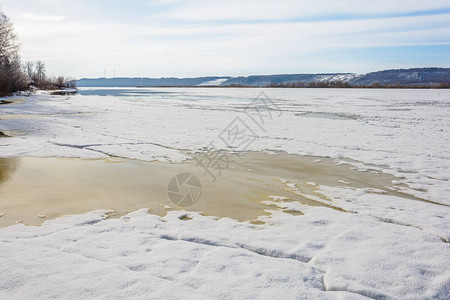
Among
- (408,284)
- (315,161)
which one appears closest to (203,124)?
(315,161)

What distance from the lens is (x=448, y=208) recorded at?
196 inches

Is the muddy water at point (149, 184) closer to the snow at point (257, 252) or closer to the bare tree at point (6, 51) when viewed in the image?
the snow at point (257, 252)

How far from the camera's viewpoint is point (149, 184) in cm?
600

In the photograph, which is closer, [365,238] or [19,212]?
[365,238]

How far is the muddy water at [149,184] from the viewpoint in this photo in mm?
4824

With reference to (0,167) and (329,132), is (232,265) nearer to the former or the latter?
(0,167)

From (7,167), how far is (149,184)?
3234 mm

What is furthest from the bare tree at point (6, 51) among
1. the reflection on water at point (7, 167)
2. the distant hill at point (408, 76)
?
the distant hill at point (408, 76)

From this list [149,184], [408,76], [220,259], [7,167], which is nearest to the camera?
[220,259]

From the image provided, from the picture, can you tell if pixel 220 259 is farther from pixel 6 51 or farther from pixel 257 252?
pixel 6 51

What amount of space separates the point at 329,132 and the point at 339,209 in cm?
756

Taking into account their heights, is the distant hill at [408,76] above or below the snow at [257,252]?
above

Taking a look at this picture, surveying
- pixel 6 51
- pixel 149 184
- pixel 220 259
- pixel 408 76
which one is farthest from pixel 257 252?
pixel 408 76

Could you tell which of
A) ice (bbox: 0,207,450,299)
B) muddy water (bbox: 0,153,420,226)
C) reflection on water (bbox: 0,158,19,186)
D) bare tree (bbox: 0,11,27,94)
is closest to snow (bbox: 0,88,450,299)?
ice (bbox: 0,207,450,299)
